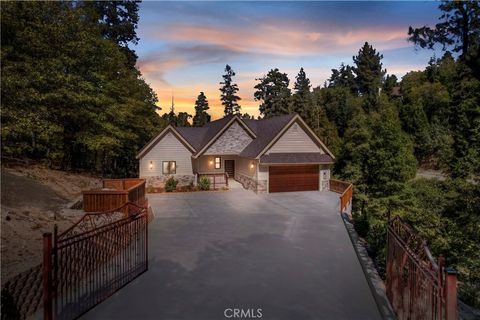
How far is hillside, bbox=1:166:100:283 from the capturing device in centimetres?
851

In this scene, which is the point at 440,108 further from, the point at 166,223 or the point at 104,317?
the point at 104,317

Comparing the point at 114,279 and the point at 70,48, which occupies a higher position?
the point at 70,48

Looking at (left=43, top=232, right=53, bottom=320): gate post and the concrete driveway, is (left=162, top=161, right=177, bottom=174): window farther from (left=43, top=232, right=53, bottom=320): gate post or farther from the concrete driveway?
(left=43, top=232, right=53, bottom=320): gate post

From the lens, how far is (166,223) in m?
15.0

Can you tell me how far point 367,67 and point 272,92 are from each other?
2592 centimetres

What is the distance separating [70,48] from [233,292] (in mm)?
18812

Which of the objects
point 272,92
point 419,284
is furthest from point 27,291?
point 272,92

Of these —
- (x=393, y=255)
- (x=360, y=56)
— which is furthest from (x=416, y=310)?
(x=360, y=56)

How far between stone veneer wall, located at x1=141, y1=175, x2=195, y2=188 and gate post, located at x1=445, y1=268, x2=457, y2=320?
2370cm

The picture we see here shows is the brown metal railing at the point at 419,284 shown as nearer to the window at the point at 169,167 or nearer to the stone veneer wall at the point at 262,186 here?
Answer: the stone veneer wall at the point at 262,186

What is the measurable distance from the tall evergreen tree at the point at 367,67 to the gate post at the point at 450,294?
7276 cm

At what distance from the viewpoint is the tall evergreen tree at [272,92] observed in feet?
195

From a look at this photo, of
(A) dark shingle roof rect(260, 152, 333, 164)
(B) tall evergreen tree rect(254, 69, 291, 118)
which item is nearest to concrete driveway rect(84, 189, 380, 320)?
(A) dark shingle roof rect(260, 152, 333, 164)

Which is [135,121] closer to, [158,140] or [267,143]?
[158,140]
